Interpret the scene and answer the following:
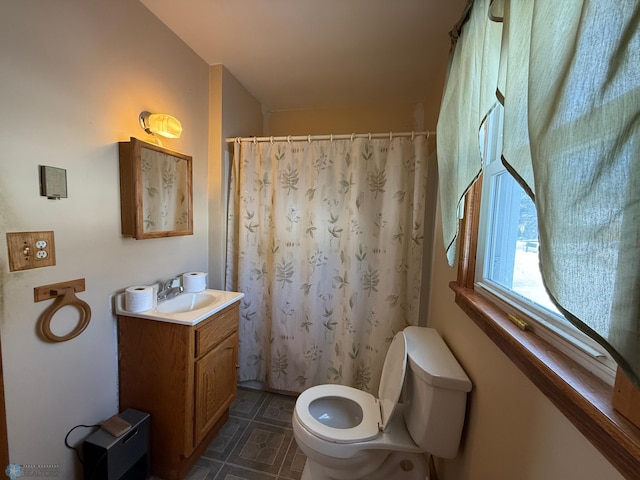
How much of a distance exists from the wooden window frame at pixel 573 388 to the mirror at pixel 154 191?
1.62 m

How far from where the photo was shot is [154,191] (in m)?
1.48

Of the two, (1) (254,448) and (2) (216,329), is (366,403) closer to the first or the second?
(1) (254,448)

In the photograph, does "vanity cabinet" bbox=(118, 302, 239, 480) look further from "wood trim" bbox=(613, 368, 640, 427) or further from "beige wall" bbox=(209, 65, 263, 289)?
"wood trim" bbox=(613, 368, 640, 427)

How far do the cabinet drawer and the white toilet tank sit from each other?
1.04 meters

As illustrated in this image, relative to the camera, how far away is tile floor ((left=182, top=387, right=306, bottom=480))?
143 cm

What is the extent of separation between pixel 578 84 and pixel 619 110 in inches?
3.3

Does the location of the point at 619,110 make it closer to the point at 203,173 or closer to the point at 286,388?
the point at 203,173

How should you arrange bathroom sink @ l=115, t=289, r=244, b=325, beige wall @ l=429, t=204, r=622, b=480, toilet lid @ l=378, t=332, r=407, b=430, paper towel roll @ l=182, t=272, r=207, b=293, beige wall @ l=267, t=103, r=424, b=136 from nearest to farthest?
beige wall @ l=429, t=204, r=622, b=480 < toilet lid @ l=378, t=332, r=407, b=430 < bathroom sink @ l=115, t=289, r=244, b=325 < paper towel roll @ l=182, t=272, r=207, b=293 < beige wall @ l=267, t=103, r=424, b=136

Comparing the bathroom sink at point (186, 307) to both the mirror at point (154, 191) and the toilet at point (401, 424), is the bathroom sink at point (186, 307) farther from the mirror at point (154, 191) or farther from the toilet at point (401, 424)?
the toilet at point (401, 424)

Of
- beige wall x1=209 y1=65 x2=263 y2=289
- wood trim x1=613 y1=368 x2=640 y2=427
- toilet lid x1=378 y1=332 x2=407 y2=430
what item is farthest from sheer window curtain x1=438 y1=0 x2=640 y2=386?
beige wall x1=209 y1=65 x2=263 y2=289

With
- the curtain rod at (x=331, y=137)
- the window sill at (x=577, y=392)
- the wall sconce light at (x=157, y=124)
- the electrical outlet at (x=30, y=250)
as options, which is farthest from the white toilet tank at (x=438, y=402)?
the wall sconce light at (x=157, y=124)

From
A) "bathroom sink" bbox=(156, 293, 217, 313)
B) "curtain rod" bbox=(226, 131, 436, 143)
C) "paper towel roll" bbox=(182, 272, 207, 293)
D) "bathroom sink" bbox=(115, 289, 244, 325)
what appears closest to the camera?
"bathroom sink" bbox=(115, 289, 244, 325)

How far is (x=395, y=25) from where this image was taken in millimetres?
1449

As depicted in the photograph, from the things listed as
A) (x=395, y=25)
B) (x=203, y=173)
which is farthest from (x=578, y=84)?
(x=203, y=173)
